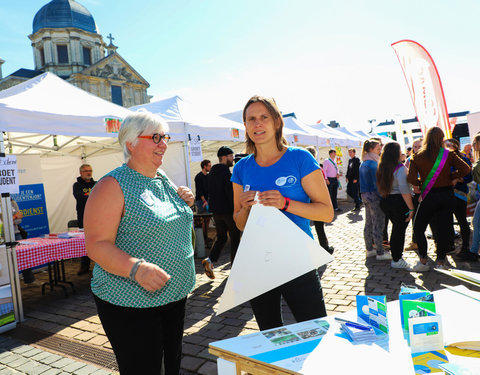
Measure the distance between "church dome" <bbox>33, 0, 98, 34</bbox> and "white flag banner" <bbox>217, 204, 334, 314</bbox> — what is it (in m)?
51.8

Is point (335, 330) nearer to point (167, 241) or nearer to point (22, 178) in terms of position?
point (167, 241)

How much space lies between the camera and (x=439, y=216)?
176 inches

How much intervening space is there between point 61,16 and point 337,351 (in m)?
53.4

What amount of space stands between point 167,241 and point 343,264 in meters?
4.41

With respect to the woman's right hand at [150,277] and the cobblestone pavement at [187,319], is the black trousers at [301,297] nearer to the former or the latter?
the woman's right hand at [150,277]

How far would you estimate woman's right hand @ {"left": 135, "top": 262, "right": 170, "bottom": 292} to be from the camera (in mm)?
1314

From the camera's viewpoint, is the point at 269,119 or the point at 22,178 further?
the point at 22,178

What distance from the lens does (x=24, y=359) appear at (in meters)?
3.17

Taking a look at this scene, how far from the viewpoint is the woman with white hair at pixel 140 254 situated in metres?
1.40

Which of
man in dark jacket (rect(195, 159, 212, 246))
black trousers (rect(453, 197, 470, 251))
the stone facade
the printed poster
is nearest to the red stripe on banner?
black trousers (rect(453, 197, 470, 251))

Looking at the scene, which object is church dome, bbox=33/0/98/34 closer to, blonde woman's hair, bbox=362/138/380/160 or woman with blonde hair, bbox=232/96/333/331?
blonde woman's hair, bbox=362/138/380/160

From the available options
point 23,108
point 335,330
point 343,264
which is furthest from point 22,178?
point 335,330

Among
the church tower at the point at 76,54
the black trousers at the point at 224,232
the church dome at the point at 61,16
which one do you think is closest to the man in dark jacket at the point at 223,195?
the black trousers at the point at 224,232

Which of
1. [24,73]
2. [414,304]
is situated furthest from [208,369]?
[24,73]
